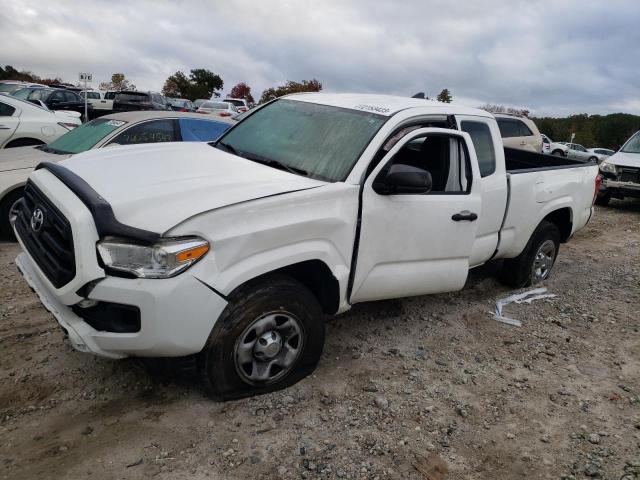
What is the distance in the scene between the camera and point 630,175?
35.6 feet

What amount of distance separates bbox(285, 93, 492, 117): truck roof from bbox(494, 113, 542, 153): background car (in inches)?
286

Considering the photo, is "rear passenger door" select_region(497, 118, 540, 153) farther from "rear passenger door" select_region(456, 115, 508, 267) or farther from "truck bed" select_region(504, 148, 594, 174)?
"rear passenger door" select_region(456, 115, 508, 267)

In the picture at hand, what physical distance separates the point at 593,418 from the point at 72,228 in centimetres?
329

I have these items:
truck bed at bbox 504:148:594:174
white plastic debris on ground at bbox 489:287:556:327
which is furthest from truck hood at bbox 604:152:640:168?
white plastic debris on ground at bbox 489:287:556:327

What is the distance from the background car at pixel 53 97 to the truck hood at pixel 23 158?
9.51m

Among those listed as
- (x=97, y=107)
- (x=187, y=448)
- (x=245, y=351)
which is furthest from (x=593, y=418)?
(x=97, y=107)

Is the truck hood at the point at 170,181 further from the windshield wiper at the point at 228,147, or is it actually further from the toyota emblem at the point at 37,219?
the toyota emblem at the point at 37,219

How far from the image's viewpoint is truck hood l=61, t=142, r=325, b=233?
2.69 metres

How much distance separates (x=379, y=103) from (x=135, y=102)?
1877cm

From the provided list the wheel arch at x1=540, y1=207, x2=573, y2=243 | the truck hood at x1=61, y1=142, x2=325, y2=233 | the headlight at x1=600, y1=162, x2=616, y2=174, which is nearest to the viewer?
the truck hood at x1=61, y1=142, x2=325, y2=233

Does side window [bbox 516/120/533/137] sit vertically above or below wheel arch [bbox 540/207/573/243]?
above

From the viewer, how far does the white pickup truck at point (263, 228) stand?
8.57 ft

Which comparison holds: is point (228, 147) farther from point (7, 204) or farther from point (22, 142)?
point (22, 142)

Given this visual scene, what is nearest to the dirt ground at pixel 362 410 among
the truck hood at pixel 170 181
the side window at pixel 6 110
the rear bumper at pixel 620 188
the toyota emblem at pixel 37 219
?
the toyota emblem at pixel 37 219
